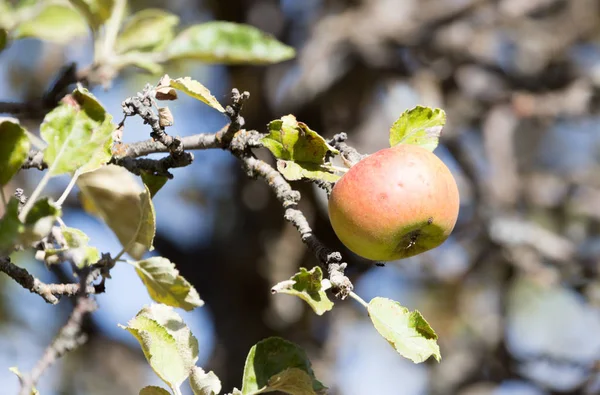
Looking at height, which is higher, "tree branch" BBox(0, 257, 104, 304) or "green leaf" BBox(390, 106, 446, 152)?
"green leaf" BBox(390, 106, 446, 152)

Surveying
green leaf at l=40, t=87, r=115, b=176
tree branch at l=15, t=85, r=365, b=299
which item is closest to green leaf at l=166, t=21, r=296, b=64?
tree branch at l=15, t=85, r=365, b=299

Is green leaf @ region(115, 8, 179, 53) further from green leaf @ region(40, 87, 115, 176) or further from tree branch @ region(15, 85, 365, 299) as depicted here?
green leaf @ region(40, 87, 115, 176)

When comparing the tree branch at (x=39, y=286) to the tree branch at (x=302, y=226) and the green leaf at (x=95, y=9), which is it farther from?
the green leaf at (x=95, y=9)

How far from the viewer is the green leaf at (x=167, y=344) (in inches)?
35.7

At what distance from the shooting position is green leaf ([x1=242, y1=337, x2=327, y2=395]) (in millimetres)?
942

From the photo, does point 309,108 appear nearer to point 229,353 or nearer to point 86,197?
point 229,353

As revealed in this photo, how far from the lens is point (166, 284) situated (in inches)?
38.1

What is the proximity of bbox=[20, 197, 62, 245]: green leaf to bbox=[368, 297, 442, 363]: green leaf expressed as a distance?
1.38 ft

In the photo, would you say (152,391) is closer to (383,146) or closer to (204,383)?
(204,383)

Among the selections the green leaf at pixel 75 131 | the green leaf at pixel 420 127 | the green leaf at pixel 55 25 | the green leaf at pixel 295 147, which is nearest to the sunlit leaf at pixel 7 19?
the green leaf at pixel 55 25

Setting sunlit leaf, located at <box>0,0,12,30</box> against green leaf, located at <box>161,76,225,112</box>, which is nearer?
green leaf, located at <box>161,76,225,112</box>

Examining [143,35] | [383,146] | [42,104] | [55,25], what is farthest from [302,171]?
[383,146]

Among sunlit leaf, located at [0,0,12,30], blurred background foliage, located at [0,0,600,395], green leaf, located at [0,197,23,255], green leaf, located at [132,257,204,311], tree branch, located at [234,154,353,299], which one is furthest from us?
blurred background foliage, located at [0,0,600,395]

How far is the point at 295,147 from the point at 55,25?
3.49ft
